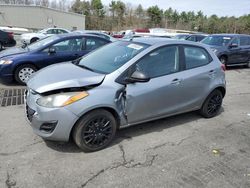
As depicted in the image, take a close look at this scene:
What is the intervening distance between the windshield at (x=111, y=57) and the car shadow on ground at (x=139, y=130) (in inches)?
45.0

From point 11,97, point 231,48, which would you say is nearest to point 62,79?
point 11,97

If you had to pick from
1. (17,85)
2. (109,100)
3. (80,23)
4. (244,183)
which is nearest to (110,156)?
(109,100)

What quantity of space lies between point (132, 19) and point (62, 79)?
205 feet

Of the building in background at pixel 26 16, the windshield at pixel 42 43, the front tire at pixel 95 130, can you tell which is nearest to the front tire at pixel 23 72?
the windshield at pixel 42 43

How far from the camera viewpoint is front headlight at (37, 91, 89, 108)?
3383 mm

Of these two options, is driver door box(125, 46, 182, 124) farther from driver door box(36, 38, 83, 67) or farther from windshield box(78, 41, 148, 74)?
driver door box(36, 38, 83, 67)

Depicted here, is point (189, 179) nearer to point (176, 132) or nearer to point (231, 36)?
point (176, 132)

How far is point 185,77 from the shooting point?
14.8ft

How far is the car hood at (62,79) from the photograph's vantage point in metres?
3.51

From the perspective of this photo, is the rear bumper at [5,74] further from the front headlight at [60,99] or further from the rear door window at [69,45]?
the front headlight at [60,99]

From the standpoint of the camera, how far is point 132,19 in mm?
63250

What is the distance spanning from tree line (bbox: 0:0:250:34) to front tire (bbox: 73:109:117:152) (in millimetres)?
55603

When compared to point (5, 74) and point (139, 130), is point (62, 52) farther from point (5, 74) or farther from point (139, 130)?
point (139, 130)

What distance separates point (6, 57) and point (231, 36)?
9.66 meters
